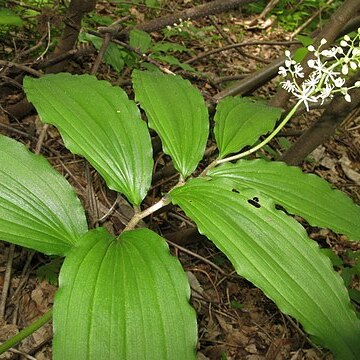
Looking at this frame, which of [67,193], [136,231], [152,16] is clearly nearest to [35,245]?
[67,193]

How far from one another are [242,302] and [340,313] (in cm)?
163

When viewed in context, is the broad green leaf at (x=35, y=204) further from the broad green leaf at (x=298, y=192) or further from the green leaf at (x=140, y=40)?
the green leaf at (x=140, y=40)

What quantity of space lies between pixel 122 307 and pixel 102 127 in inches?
29.0

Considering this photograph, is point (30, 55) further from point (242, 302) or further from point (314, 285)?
point (314, 285)

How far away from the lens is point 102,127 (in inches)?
67.1

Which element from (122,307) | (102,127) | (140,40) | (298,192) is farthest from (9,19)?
(122,307)

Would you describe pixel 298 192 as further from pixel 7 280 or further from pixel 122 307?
pixel 7 280

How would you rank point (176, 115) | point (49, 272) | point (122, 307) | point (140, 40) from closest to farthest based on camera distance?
1. point (122, 307)
2. point (176, 115)
3. point (49, 272)
4. point (140, 40)

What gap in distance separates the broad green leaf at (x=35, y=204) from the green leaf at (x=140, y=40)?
1.60 metres

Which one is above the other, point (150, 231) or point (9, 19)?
point (9, 19)

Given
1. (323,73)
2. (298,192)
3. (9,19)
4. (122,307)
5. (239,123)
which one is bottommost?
(122,307)

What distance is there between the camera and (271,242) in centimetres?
142

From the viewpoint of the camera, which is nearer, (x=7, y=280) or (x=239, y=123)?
(x=239, y=123)

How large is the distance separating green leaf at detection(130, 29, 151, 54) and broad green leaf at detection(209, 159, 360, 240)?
5.07 feet
